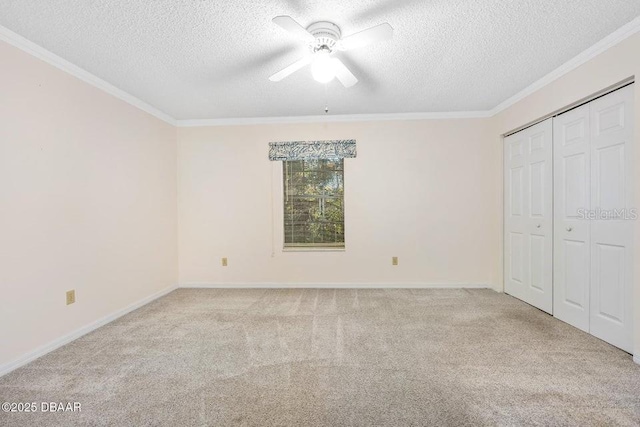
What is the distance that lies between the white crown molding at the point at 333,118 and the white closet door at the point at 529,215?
2.20 ft

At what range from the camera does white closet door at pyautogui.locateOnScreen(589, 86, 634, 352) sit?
2240 mm

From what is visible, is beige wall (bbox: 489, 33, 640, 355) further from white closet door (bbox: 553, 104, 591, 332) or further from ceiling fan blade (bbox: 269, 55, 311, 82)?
ceiling fan blade (bbox: 269, 55, 311, 82)

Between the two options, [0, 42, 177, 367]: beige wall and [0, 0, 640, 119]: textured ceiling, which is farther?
[0, 42, 177, 367]: beige wall

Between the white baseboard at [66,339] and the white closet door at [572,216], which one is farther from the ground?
the white closet door at [572,216]

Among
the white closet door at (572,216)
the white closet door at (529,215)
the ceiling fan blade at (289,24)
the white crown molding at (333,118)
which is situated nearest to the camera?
the ceiling fan blade at (289,24)

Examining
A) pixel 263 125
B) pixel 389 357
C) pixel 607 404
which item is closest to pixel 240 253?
pixel 263 125

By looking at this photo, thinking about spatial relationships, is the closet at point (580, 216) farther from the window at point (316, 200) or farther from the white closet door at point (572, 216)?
the window at point (316, 200)

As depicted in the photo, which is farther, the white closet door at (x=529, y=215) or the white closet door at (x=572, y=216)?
the white closet door at (x=529, y=215)

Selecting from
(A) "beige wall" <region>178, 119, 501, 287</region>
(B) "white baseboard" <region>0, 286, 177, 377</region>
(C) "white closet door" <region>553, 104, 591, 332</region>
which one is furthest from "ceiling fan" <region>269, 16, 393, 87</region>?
(B) "white baseboard" <region>0, 286, 177, 377</region>

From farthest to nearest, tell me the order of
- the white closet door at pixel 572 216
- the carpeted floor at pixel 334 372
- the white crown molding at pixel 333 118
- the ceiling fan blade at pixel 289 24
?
the white crown molding at pixel 333 118, the white closet door at pixel 572 216, the ceiling fan blade at pixel 289 24, the carpeted floor at pixel 334 372

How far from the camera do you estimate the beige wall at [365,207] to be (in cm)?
409

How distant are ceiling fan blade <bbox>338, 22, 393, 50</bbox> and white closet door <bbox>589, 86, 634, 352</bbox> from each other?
1.93 meters

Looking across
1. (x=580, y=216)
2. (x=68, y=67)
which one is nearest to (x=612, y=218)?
(x=580, y=216)

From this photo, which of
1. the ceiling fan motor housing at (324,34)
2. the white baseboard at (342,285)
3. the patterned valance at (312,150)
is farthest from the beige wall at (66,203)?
the ceiling fan motor housing at (324,34)
